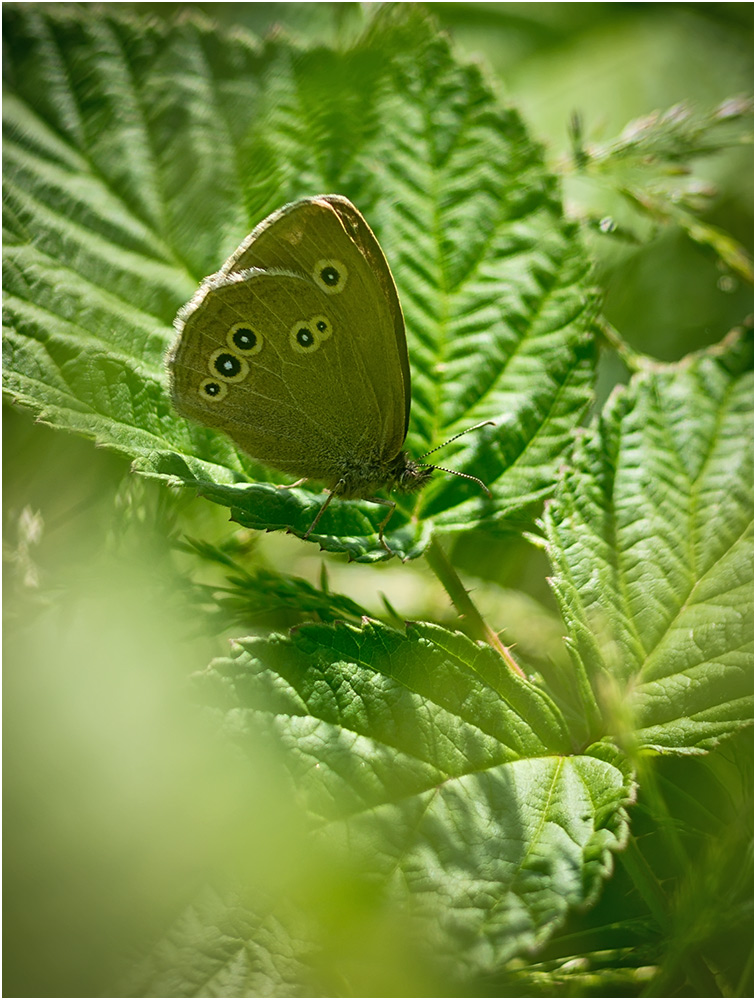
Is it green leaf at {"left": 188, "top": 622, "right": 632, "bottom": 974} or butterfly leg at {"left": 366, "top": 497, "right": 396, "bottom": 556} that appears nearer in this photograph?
green leaf at {"left": 188, "top": 622, "right": 632, "bottom": 974}

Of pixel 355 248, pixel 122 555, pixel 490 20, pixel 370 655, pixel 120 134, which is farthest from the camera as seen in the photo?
pixel 490 20

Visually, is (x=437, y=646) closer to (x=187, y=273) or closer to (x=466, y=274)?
(x=466, y=274)

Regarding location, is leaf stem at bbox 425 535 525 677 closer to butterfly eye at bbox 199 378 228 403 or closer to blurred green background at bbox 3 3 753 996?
blurred green background at bbox 3 3 753 996

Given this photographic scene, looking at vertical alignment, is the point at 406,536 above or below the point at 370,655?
above

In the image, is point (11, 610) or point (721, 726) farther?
point (11, 610)

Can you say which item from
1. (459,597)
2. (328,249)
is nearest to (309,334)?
(328,249)

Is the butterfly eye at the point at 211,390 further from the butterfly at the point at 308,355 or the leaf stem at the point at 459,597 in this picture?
the leaf stem at the point at 459,597

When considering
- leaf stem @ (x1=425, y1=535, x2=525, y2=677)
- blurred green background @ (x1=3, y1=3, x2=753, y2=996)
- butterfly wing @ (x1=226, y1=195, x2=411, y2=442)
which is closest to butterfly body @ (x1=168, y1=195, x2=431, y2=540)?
butterfly wing @ (x1=226, y1=195, x2=411, y2=442)

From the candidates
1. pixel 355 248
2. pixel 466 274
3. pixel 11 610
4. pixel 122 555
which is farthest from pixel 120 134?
pixel 11 610
